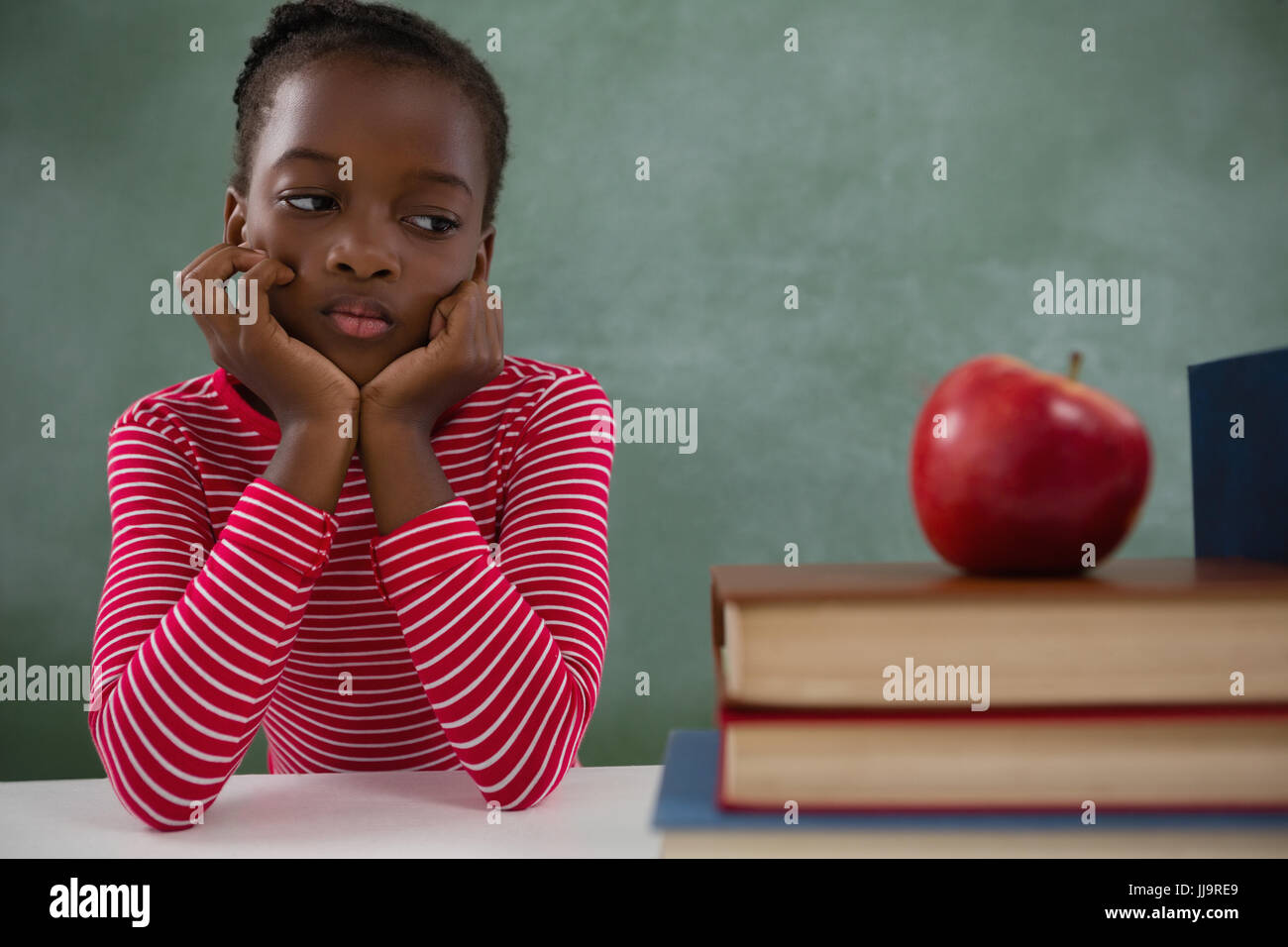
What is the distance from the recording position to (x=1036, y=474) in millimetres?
474

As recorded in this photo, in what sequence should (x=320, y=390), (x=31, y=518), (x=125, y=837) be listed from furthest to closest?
(x=31, y=518) < (x=320, y=390) < (x=125, y=837)

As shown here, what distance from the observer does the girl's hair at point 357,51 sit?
95cm

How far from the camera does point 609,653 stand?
115 inches

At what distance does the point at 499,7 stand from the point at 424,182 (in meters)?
2.31

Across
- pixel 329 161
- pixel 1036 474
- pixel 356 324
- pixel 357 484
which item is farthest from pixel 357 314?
pixel 1036 474

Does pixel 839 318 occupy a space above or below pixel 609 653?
above

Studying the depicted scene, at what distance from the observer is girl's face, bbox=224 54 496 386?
851mm

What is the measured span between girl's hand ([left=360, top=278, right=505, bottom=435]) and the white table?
0.27m

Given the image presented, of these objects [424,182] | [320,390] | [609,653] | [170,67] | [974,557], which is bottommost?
[609,653]

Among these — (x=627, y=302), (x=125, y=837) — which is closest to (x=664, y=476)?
(x=627, y=302)

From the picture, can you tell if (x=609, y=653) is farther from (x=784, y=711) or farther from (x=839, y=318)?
(x=784, y=711)

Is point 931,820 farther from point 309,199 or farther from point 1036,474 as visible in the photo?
point 309,199

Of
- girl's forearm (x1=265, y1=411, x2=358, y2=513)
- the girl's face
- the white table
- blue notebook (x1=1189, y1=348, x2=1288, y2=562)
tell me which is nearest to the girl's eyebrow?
the girl's face

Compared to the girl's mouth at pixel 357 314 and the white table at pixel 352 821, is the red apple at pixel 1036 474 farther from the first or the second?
the girl's mouth at pixel 357 314
